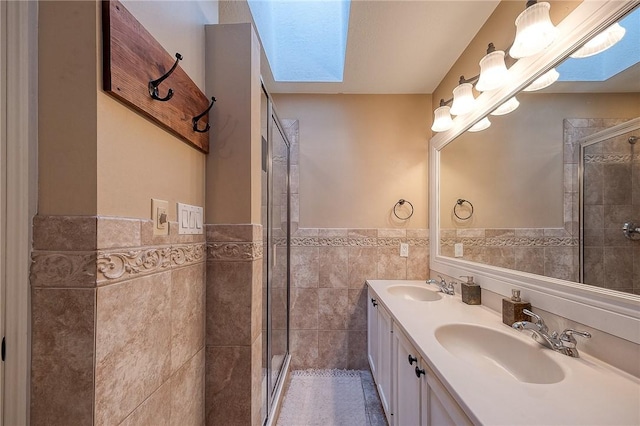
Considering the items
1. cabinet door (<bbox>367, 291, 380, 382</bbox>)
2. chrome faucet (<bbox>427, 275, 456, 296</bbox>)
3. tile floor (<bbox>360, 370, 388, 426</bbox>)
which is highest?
chrome faucet (<bbox>427, 275, 456, 296</bbox>)

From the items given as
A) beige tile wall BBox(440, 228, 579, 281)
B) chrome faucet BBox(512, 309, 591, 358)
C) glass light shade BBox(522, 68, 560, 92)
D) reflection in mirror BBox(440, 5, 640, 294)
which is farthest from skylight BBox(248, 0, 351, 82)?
chrome faucet BBox(512, 309, 591, 358)

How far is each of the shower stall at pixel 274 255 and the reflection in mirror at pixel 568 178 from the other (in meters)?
1.35

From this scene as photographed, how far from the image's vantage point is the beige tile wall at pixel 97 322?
1.96 ft

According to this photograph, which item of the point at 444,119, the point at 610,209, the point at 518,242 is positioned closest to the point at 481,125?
the point at 444,119

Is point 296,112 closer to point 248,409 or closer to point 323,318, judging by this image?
point 323,318

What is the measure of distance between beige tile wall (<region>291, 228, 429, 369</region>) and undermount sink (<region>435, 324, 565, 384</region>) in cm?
115

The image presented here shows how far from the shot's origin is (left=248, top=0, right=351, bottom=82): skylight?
1.96 metres

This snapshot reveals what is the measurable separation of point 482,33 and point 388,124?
0.94 metres

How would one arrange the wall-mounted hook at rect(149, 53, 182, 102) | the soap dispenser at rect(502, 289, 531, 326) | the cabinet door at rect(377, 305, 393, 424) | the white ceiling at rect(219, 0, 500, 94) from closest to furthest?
the wall-mounted hook at rect(149, 53, 182, 102), the soap dispenser at rect(502, 289, 531, 326), the white ceiling at rect(219, 0, 500, 94), the cabinet door at rect(377, 305, 393, 424)

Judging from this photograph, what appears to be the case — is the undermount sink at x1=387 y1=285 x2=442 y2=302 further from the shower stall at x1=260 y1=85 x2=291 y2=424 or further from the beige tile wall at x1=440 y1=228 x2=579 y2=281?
the shower stall at x1=260 y1=85 x2=291 y2=424

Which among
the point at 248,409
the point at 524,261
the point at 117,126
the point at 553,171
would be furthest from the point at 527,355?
the point at 117,126

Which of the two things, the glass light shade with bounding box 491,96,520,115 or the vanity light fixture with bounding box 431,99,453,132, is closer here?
the glass light shade with bounding box 491,96,520,115

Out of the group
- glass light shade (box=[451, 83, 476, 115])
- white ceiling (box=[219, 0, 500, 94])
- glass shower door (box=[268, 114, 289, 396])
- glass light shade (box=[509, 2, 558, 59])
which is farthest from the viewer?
glass shower door (box=[268, 114, 289, 396])

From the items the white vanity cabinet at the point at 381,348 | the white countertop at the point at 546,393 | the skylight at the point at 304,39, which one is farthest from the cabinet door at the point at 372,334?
the skylight at the point at 304,39
